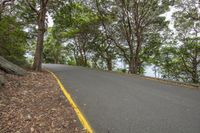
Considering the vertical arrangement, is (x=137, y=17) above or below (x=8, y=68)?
above

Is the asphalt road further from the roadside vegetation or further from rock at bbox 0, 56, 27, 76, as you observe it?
rock at bbox 0, 56, 27, 76

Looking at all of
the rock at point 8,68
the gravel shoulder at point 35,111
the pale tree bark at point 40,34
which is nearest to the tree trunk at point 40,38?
the pale tree bark at point 40,34

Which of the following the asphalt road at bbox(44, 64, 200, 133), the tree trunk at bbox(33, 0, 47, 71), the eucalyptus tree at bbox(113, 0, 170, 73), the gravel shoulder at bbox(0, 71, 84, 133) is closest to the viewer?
the asphalt road at bbox(44, 64, 200, 133)

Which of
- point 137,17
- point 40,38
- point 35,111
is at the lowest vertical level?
point 35,111

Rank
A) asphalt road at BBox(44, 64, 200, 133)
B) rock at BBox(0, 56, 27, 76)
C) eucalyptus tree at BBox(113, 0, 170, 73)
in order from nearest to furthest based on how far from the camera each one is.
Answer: asphalt road at BBox(44, 64, 200, 133)
rock at BBox(0, 56, 27, 76)
eucalyptus tree at BBox(113, 0, 170, 73)

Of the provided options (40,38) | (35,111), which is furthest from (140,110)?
(40,38)

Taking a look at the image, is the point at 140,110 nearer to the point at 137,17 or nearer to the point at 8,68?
the point at 8,68

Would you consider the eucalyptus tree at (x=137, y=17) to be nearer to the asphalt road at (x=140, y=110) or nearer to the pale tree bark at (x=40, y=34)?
the pale tree bark at (x=40, y=34)

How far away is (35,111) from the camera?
623 cm

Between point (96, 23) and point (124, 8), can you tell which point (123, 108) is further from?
point (96, 23)

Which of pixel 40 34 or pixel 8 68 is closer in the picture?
pixel 8 68

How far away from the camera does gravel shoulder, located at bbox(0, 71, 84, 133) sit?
5.12m

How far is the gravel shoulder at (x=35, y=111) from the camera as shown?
5117 millimetres

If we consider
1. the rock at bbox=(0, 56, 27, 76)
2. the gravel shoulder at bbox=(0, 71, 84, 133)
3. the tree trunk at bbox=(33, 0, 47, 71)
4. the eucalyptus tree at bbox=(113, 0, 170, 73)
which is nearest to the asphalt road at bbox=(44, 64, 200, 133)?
the gravel shoulder at bbox=(0, 71, 84, 133)
